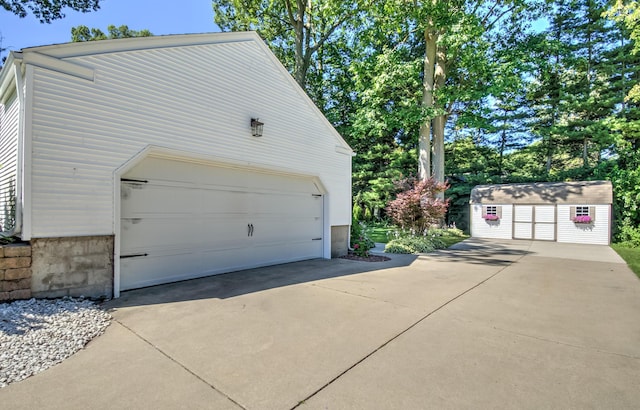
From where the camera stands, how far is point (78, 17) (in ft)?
36.2

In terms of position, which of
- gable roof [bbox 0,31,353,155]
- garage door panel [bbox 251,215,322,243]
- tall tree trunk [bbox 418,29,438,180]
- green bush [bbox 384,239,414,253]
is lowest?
green bush [bbox 384,239,414,253]

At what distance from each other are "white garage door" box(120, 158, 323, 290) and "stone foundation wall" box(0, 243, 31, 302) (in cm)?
110

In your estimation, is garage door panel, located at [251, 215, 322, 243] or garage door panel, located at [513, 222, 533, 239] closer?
garage door panel, located at [251, 215, 322, 243]

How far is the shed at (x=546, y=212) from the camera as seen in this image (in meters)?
12.6

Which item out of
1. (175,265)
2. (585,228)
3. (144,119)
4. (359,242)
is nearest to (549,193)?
(585,228)

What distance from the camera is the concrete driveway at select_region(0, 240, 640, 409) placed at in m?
2.14

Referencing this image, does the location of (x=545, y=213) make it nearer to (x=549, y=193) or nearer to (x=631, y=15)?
(x=549, y=193)

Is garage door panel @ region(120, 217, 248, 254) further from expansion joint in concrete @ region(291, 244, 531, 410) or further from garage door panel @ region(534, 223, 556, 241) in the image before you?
A: garage door panel @ region(534, 223, 556, 241)

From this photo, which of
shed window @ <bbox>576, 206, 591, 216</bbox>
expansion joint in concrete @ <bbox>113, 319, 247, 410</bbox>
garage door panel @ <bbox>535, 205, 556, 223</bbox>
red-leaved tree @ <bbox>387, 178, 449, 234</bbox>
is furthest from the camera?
garage door panel @ <bbox>535, 205, 556, 223</bbox>

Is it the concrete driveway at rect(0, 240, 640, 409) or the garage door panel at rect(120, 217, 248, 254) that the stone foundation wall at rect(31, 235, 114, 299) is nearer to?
the garage door panel at rect(120, 217, 248, 254)

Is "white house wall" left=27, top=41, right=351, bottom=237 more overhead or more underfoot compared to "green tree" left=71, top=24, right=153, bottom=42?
more underfoot

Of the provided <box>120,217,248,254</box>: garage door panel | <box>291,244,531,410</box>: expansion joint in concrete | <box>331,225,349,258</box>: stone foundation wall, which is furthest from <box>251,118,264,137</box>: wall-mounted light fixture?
<box>291,244,531,410</box>: expansion joint in concrete

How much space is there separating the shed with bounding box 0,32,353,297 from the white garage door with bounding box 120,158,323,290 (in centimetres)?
2

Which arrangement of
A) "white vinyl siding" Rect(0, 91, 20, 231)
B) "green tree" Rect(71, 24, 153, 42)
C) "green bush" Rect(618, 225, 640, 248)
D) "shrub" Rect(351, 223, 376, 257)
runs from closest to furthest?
"white vinyl siding" Rect(0, 91, 20, 231) → "shrub" Rect(351, 223, 376, 257) → "green bush" Rect(618, 225, 640, 248) → "green tree" Rect(71, 24, 153, 42)
